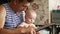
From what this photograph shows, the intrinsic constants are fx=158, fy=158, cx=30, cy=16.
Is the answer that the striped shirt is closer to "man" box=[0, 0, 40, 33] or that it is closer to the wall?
"man" box=[0, 0, 40, 33]

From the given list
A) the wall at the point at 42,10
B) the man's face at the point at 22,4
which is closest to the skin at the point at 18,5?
the man's face at the point at 22,4

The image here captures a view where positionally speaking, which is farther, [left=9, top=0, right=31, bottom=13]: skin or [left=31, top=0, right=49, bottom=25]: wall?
[left=31, top=0, right=49, bottom=25]: wall

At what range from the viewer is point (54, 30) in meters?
0.87

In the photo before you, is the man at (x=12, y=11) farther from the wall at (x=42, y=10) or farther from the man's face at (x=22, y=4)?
the wall at (x=42, y=10)

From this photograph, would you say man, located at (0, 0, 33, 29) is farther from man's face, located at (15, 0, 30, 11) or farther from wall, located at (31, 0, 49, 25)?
wall, located at (31, 0, 49, 25)

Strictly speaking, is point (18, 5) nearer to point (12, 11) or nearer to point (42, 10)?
point (12, 11)

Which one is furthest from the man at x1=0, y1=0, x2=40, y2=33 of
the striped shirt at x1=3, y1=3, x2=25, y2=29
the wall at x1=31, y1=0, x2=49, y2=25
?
the wall at x1=31, y1=0, x2=49, y2=25

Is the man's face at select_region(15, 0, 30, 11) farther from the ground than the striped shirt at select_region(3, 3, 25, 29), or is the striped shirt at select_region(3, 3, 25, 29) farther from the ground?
the man's face at select_region(15, 0, 30, 11)

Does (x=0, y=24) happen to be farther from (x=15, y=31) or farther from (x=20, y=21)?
(x=20, y=21)

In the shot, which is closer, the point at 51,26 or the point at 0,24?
the point at 51,26

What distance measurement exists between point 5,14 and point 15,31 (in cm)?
16

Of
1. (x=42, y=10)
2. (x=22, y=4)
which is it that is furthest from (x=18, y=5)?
(x=42, y=10)

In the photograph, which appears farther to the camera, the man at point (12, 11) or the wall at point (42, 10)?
the wall at point (42, 10)

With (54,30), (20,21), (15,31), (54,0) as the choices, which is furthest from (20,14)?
(54,0)
